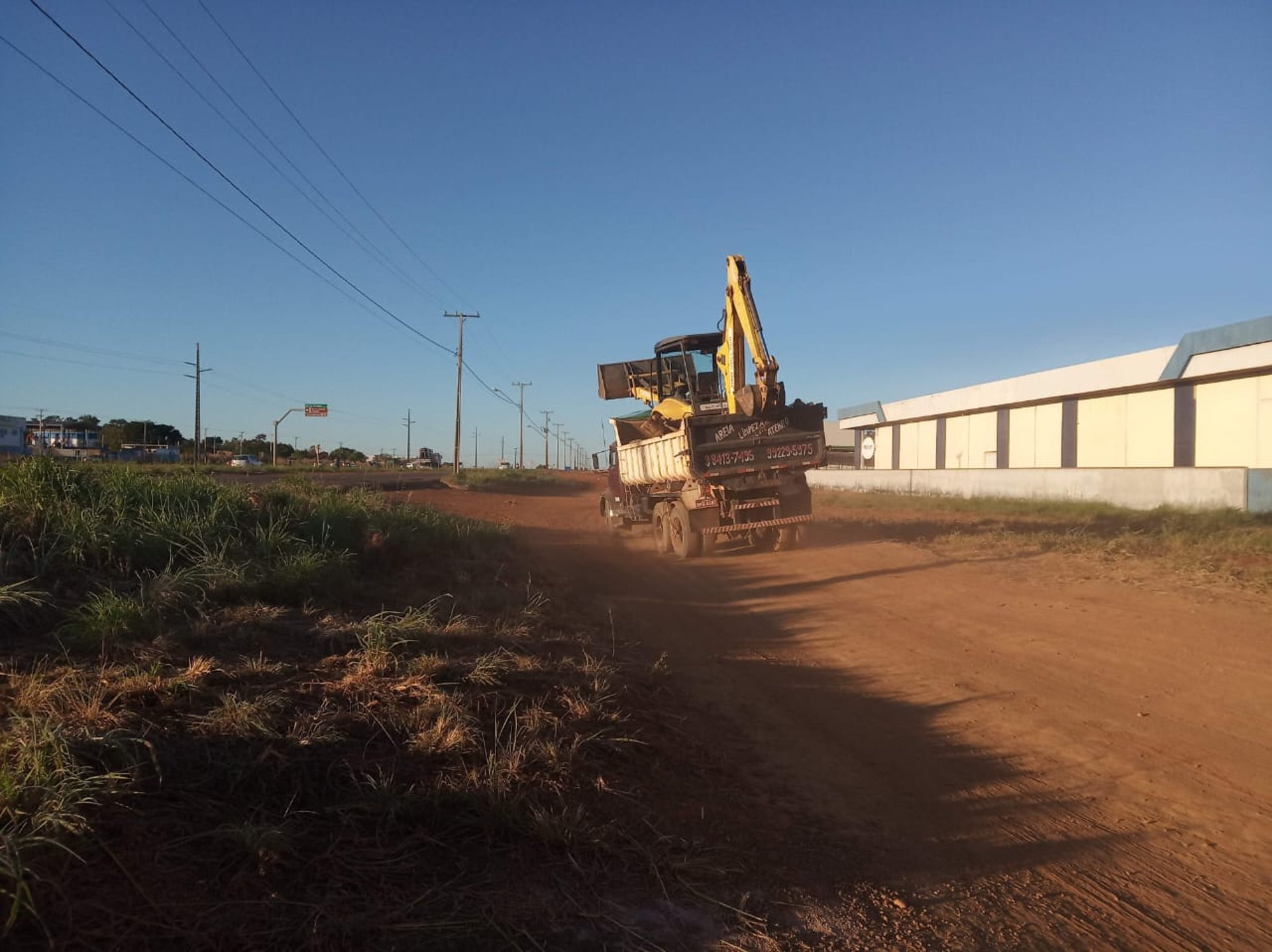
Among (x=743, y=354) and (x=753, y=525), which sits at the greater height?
(x=743, y=354)

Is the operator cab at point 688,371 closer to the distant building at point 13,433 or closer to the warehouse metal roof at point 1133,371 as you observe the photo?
the warehouse metal roof at point 1133,371

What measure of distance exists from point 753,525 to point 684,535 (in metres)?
1.39

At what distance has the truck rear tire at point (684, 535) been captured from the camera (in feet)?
50.8

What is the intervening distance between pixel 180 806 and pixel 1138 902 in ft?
12.9

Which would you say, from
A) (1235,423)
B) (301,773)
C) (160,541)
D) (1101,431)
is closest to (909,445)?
(1101,431)

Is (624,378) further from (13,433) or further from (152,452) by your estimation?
(13,433)

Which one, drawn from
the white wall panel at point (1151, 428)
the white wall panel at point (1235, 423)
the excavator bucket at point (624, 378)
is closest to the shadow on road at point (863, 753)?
the excavator bucket at point (624, 378)

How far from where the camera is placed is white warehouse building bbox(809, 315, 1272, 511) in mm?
21312

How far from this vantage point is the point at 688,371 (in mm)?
17656

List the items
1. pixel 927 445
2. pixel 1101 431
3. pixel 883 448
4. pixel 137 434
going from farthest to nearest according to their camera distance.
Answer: pixel 137 434
pixel 883 448
pixel 927 445
pixel 1101 431

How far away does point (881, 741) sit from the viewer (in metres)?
5.51

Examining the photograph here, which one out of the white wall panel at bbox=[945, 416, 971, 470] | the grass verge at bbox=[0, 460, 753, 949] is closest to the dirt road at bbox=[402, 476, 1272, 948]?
the grass verge at bbox=[0, 460, 753, 949]

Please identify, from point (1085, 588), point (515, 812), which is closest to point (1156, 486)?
point (1085, 588)

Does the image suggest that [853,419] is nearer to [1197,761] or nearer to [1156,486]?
[1156,486]
